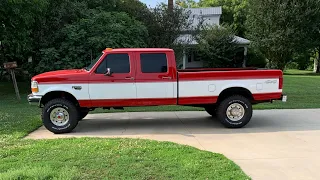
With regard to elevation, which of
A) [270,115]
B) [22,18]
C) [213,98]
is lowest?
[270,115]

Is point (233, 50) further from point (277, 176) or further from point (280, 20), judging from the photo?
point (277, 176)

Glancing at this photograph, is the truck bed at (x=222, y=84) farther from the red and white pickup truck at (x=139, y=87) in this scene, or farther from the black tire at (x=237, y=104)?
the black tire at (x=237, y=104)

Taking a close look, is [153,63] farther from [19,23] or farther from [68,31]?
[19,23]

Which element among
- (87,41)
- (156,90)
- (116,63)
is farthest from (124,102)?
(87,41)

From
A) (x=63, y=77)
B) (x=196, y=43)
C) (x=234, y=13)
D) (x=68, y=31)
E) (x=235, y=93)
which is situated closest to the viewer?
(x=63, y=77)

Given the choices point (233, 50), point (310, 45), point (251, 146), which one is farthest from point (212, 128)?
point (310, 45)

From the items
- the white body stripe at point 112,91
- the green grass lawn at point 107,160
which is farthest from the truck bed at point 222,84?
the green grass lawn at point 107,160

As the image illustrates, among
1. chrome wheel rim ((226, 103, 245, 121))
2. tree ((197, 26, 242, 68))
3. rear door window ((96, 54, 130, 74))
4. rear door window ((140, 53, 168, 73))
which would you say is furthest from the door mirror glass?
tree ((197, 26, 242, 68))

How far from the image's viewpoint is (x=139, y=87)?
26.8 ft

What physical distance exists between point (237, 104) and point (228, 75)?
0.76 m

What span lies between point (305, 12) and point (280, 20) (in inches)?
85.3

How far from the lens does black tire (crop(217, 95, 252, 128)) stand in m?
8.42

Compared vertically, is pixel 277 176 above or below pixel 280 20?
below

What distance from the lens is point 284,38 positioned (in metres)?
31.3
